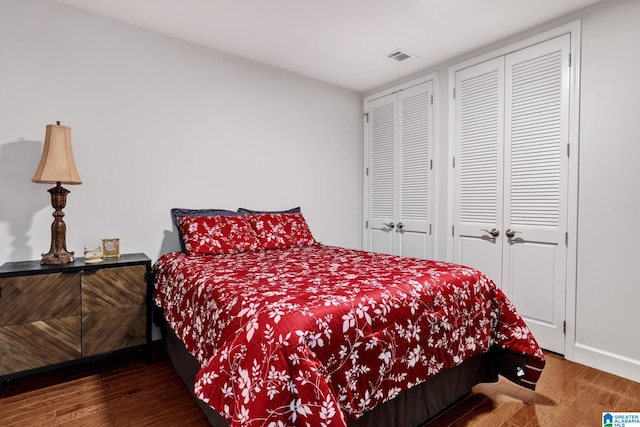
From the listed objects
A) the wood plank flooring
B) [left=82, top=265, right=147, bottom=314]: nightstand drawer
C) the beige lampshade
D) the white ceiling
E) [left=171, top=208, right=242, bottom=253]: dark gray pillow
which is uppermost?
the white ceiling

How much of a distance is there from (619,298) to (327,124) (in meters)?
2.99

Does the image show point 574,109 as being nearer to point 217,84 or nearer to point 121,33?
point 217,84

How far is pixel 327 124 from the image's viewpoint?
13.1 feet

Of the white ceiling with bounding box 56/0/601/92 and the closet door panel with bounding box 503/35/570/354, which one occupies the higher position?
the white ceiling with bounding box 56/0/601/92

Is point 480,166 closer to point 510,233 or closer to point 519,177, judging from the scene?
point 519,177

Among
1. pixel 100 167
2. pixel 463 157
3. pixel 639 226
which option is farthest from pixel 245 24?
pixel 639 226

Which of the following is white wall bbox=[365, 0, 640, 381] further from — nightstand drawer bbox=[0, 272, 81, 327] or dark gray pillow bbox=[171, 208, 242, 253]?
nightstand drawer bbox=[0, 272, 81, 327]

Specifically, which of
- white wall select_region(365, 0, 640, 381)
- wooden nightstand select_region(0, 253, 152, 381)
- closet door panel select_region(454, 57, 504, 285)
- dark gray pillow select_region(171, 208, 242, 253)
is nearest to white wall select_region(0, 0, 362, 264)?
dark gray pillow select_region(171, 208, 242, 253)

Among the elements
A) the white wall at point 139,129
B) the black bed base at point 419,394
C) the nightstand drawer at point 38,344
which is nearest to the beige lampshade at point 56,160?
the white wall at point 139,129

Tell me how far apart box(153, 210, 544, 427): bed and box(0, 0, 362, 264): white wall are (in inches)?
27.3

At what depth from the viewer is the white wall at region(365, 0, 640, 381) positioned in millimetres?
2258

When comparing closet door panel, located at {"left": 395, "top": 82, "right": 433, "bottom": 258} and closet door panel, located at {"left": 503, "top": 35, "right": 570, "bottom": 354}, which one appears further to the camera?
closet door panel, located at {"left": 395, "top": 82, "right": 433, "bottom": 258}

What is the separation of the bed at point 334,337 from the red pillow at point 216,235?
122 millimetres

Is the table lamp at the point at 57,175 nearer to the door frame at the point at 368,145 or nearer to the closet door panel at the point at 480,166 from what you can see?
the door frame at the point at 368,145
